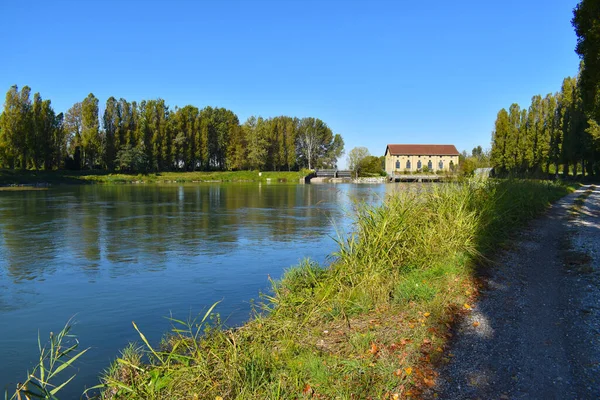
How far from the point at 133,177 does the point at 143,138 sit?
943 centimetres

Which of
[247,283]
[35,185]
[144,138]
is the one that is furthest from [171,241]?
[144,138]

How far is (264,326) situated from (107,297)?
4804mm

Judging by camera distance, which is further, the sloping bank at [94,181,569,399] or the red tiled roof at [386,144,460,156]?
the red tiled roof at [386,144,460,156]

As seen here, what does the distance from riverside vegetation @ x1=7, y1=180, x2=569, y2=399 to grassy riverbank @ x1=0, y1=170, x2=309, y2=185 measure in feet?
189

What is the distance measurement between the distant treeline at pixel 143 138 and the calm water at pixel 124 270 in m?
47.8

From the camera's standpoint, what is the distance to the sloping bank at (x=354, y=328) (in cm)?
470

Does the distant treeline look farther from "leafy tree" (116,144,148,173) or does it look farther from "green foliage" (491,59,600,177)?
"green foliage" (491,59,600,177)

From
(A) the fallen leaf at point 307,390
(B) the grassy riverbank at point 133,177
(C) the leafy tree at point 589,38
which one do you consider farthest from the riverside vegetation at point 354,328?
(B) the grassy riverbank at point 133,177

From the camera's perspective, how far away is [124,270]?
11961 millimetres

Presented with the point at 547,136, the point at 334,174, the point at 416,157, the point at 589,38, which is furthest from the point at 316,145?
the point at 589,38

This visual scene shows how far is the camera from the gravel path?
4.44 m

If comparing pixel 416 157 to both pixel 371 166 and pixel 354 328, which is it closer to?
pixel 371 166

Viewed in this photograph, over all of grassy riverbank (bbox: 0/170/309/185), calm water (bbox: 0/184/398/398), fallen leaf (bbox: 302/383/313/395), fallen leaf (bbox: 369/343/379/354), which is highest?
grassy riverbank (bbox: 0/170/309/185)

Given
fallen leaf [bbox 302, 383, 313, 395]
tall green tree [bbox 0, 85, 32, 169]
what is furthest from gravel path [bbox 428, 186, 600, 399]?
tall green tree [bbox 0, 85, 32, 169]
